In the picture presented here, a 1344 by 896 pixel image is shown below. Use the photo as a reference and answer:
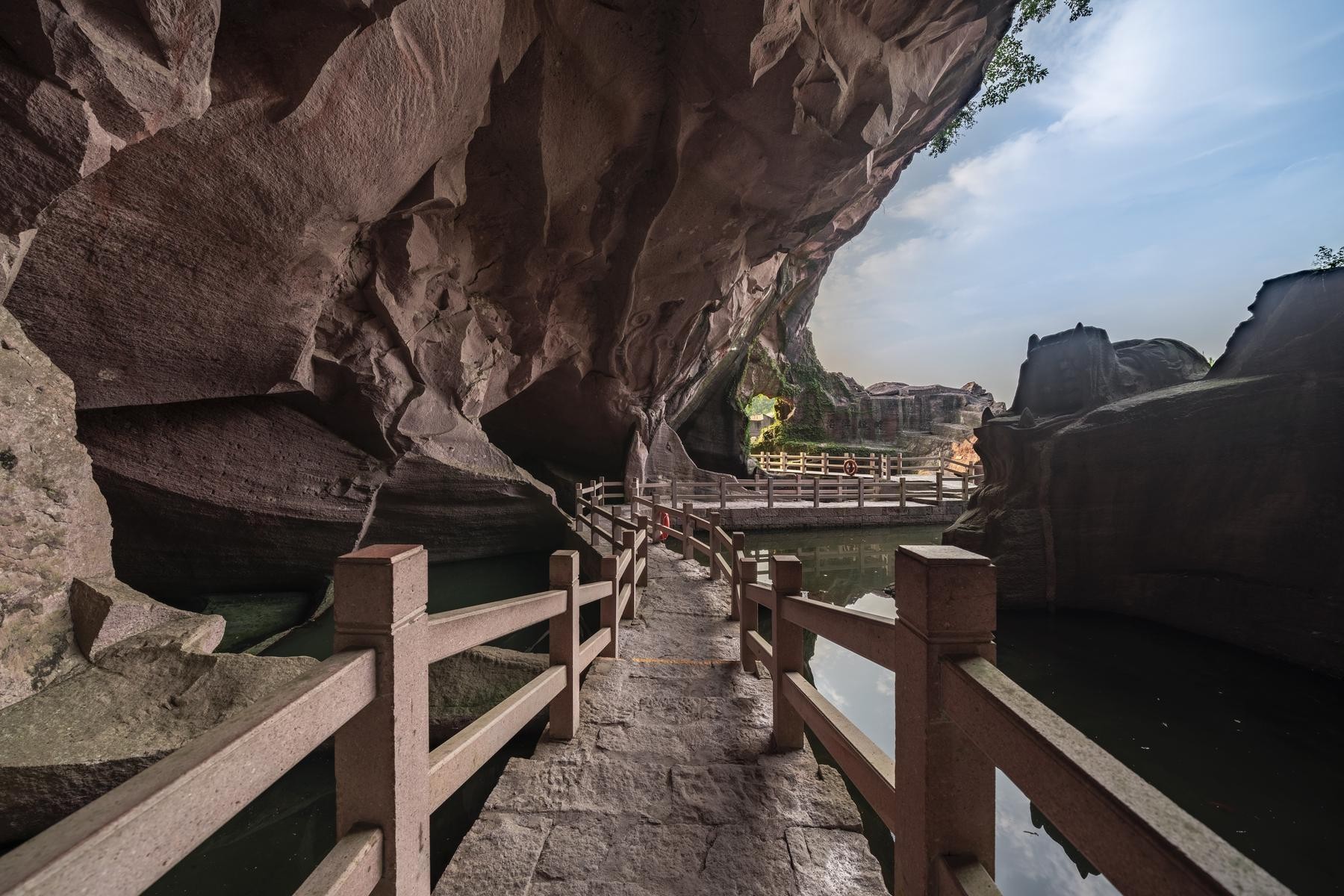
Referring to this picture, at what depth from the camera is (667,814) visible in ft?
7.66

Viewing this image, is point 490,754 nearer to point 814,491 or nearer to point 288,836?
point 288,836

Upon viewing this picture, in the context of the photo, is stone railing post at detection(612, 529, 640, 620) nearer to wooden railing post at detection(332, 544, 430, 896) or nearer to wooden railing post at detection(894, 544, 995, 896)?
wooden railing post at detection(332, 544, 430, 896)

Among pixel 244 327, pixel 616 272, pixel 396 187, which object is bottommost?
pixel 244 327

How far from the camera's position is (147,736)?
3.62m

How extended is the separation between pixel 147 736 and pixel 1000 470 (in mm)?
13182

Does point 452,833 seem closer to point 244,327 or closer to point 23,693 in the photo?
point 23,693

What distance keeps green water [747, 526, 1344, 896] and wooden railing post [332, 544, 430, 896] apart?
389cm

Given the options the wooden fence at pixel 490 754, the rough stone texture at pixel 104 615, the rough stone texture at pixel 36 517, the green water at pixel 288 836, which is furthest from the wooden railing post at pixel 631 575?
the rough stone texture at pixel 36 517

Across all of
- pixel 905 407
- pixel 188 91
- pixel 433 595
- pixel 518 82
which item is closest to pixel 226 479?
pixel 433 595

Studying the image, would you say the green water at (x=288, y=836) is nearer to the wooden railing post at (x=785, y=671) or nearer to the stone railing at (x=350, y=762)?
the stone railing at (x=350, y=762)

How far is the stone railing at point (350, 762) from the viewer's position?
31.0 inches

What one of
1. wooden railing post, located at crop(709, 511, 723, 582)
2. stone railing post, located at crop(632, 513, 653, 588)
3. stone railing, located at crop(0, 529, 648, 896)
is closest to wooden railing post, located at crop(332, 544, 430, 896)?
stone railing, located at crop(0, 529, 648, 896)

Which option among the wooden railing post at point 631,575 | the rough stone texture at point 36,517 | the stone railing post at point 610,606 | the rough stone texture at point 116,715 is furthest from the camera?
the wooden railing post at point 631,575

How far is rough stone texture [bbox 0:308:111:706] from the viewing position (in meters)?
3.76
